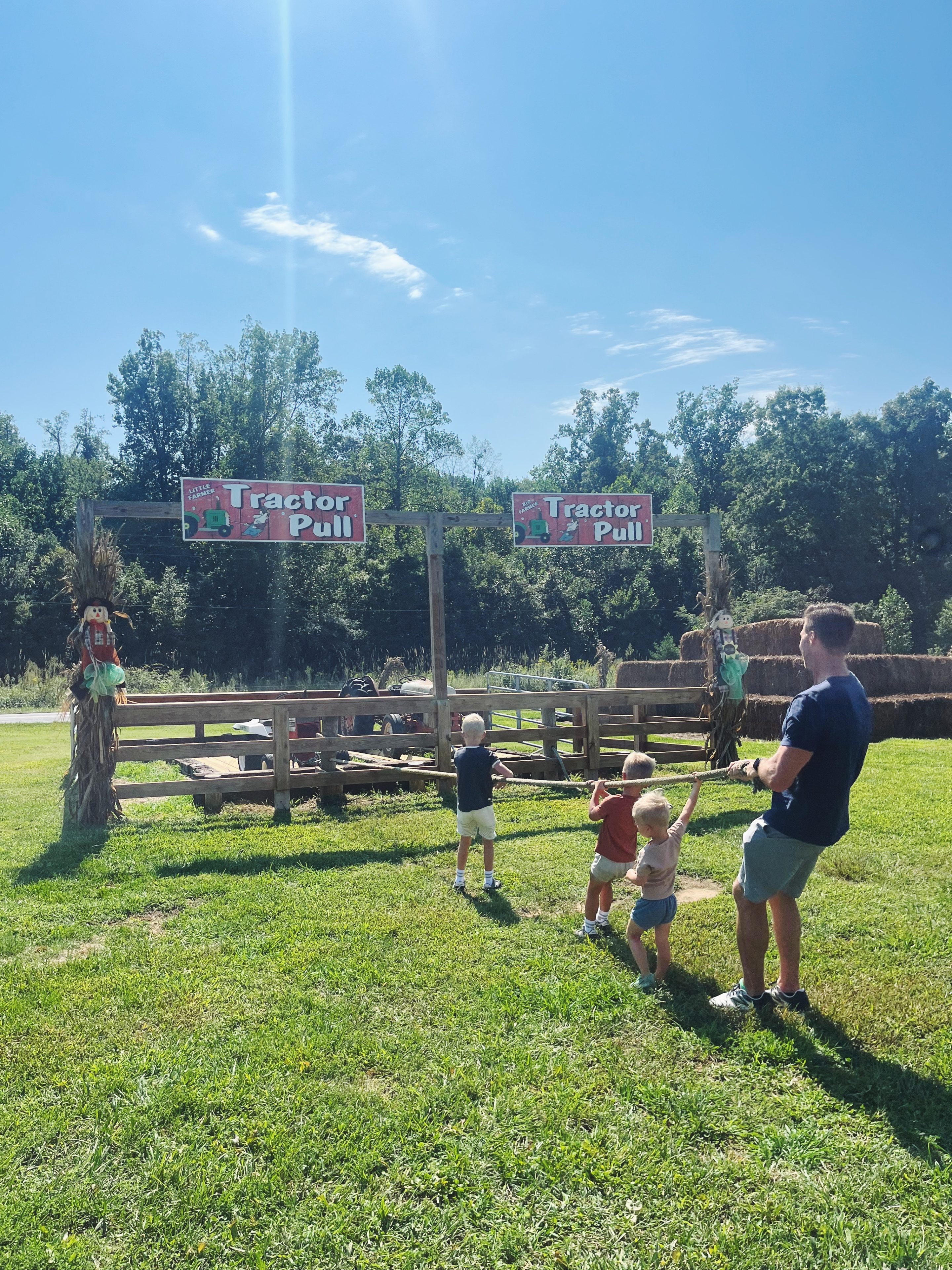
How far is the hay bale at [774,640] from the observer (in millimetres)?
20266

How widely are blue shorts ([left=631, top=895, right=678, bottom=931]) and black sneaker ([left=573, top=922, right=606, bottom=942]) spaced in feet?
2.20

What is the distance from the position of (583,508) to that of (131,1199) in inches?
364

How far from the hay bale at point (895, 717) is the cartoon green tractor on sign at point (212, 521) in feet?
34.2

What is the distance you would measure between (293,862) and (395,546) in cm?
3542

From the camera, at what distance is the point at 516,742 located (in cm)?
1412

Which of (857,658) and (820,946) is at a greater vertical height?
(857,658)

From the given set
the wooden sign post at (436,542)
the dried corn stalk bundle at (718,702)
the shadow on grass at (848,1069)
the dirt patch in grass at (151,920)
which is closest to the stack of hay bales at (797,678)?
the dried corn stalk bundle at (718,702)

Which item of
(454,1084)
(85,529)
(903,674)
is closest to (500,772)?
(454,1084)

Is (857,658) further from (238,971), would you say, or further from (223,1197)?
(223,1197)

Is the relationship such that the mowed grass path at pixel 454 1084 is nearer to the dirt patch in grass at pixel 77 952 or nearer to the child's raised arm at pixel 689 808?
the dirt patch in grass at pixel 77 952

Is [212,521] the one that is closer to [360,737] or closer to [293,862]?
[360,737]

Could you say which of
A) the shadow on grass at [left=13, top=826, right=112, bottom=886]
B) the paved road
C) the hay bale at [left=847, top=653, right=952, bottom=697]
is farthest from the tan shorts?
the paved road

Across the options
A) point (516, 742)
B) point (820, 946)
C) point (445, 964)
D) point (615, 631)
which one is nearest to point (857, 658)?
point (516, 742)

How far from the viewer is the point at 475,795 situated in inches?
248
